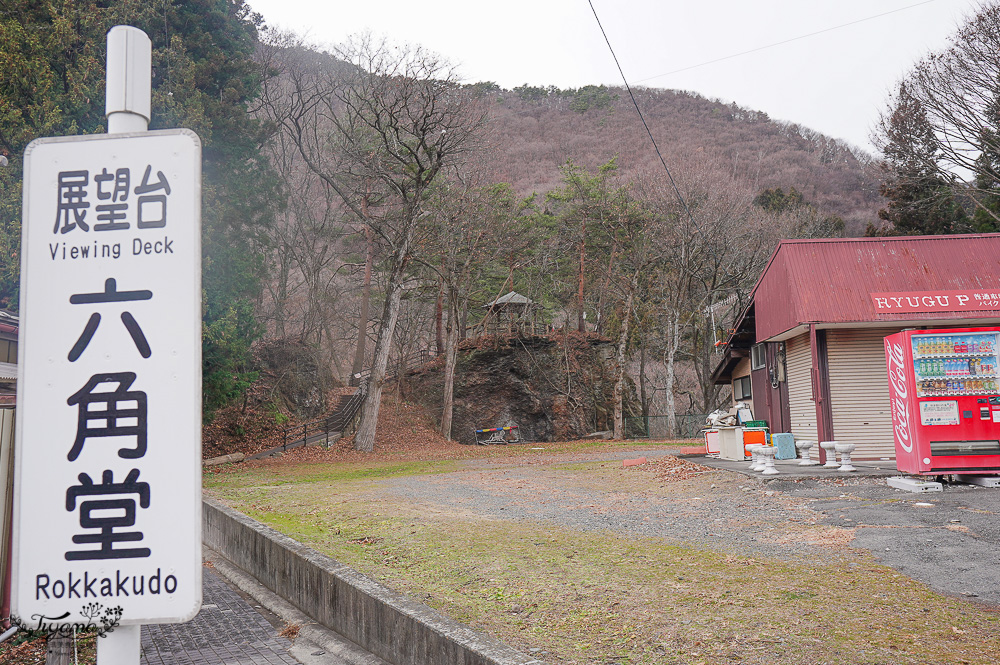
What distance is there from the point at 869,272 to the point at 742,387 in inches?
294

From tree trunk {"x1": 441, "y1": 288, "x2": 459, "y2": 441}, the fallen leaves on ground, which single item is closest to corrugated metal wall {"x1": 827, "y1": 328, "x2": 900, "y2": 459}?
the fallen leaves on ground

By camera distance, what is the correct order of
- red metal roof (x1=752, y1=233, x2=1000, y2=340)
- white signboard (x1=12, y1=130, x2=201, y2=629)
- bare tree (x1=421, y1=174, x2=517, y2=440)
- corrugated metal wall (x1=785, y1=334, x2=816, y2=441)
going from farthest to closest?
bare tree (x1=421, y1=174, x2=517, y2=440)
corrugated metal wall (x1=785, y1=334, x2=816, y2=441)
red metal roof (x1=752, y1=233, x2=1000, y2=340)
white signboard (x1=12, y1=130, x2=201, y2=629)

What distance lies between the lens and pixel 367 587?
5.00 m

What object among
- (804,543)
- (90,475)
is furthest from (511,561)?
(90,475)

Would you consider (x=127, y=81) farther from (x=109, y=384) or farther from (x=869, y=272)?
(x=869, y=272)

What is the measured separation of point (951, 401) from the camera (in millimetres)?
10242

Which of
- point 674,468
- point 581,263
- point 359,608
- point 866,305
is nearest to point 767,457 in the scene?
point 674,468

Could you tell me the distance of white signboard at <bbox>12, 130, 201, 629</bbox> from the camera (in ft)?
6.47

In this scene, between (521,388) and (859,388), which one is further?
(521,388)

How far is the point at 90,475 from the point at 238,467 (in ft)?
59.2

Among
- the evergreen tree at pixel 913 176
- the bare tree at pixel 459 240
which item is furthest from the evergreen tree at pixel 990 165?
the bare tree at pixel 459 240

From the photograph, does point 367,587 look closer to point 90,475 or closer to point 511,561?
point 511,561

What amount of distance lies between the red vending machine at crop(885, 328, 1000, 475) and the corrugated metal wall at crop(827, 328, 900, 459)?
451cm

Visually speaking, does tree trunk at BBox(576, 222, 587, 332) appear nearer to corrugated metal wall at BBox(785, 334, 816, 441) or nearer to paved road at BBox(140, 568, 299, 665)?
corrugated metal wall at BBox(785, 334, 816, 441)
